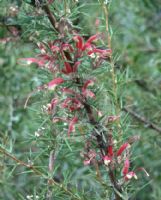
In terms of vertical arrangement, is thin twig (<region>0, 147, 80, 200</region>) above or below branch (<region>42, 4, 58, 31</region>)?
below

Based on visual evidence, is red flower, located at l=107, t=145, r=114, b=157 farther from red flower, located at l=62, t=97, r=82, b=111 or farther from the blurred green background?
the blurred green background

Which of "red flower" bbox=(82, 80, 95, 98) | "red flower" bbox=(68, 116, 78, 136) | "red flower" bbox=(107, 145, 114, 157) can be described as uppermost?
"red flower" bbox=(82, 80, 95, 98)

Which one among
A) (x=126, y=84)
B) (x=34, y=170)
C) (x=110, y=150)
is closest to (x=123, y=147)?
(x=110, y=150)

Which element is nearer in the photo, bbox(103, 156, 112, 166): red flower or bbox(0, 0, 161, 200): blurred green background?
bbox(103, 156, 112, 166): red flower

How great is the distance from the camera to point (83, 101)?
0.83 metres

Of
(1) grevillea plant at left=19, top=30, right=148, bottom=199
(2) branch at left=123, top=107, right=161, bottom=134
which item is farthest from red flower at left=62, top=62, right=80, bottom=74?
(2) branch at left=123, top=107, right=161, bottom=134

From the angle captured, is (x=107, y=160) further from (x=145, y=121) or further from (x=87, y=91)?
(x=145, y=121)

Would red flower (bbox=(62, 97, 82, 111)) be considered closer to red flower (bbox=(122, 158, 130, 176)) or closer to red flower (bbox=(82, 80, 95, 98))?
red flower (bbox=(82, 80, 95, 98))

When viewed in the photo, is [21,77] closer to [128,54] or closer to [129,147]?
[128,54]

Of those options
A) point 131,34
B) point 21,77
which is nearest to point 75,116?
point 21,77

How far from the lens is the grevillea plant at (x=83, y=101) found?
31.9 inches

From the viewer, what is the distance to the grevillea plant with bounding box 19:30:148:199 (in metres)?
0.81

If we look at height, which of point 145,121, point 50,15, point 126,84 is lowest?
point 145,121

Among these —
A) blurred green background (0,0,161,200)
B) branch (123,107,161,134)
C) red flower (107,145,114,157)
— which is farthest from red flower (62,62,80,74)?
branch (123,107,161,134)
